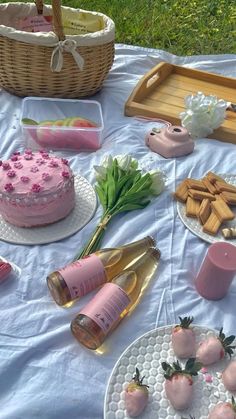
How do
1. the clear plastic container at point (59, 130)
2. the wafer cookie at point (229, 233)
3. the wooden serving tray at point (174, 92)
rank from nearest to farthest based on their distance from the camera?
the wafer cookie at point (229, 233) → the clear plastic container at point (59, 130) → the wooden serving tray at point (174, 92)

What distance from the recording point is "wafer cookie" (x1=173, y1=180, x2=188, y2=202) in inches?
46.2

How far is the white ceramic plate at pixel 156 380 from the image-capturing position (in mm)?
→ 774

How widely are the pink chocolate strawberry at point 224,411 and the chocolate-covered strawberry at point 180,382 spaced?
0.15 ft

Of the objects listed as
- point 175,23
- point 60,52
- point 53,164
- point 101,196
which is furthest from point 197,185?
point 175,23

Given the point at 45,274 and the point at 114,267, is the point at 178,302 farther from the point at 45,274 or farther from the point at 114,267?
the point at 45,274

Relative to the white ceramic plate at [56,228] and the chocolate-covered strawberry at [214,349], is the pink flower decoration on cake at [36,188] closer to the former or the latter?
the white ceramic plate at [56,228]

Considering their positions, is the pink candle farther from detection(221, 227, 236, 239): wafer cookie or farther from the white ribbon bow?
the white ribbon bow

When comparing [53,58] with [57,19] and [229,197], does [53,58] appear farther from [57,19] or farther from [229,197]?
[229,197]

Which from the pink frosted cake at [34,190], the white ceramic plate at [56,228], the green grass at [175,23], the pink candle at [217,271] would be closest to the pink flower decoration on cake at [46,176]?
the pink frosted cake at [34,190]

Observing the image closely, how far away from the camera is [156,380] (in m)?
0.82

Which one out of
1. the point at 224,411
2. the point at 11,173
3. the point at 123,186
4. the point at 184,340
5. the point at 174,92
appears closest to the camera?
the point at 224,411

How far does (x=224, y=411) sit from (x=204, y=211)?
19.2 inches

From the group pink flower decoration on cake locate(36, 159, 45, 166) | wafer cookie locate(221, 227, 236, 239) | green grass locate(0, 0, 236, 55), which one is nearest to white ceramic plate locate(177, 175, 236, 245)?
wafer cookie locate(221, 227, 236, 239)

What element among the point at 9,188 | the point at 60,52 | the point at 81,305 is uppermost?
the point at 60,52
